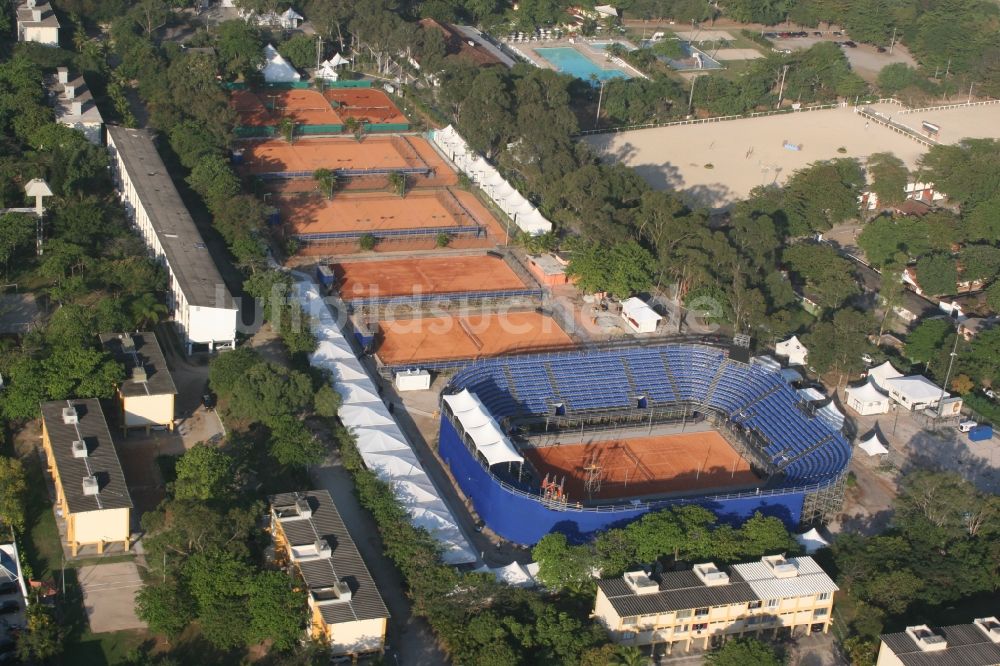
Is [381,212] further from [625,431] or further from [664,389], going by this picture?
[625,431]

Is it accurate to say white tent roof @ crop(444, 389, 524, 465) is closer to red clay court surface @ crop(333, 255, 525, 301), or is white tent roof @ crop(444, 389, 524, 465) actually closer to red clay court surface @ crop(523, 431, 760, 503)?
red clay court surface @ crop(523, 431, 760, 503)

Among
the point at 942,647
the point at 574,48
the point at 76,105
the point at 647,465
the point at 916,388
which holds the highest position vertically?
the point at 76,105

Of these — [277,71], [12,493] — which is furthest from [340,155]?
[12,493]

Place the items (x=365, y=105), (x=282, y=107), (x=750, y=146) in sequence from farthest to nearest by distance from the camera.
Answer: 1. (x=365, y=105)
2. (x=750, y=146)
3. (x=282, y=107)

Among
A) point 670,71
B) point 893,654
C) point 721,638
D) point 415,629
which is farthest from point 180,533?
point 670,71

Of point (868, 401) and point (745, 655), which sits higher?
point (745, 655)

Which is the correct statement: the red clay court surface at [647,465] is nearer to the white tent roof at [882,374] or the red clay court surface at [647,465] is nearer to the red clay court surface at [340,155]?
the white tent roof at [882,374]

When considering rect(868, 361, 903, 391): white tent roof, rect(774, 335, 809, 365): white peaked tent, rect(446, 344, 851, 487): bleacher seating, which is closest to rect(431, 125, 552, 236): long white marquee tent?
rect(774, 335, 809, 365): white peaked tent

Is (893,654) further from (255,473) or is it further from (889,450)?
(255,473)
